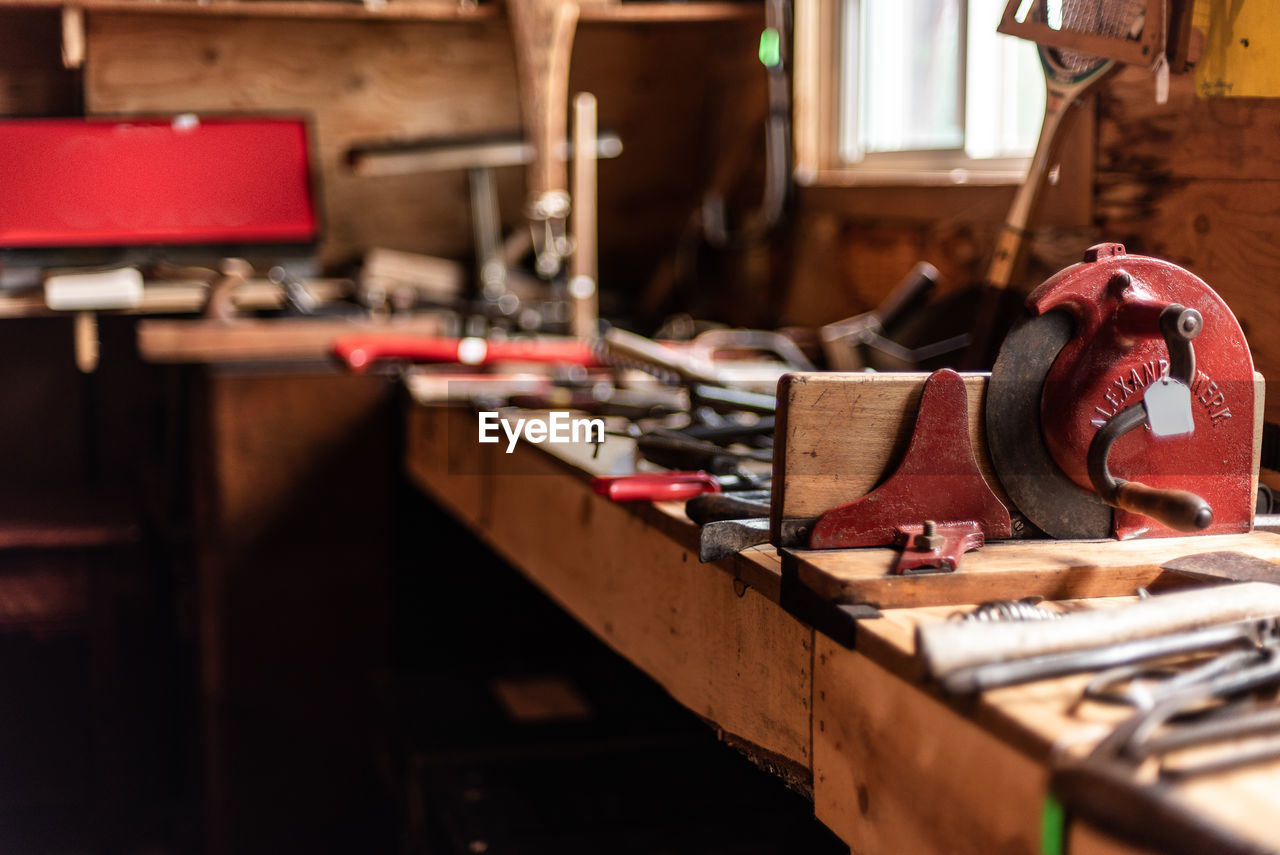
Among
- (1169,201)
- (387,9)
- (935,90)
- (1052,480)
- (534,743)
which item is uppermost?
(387,9)

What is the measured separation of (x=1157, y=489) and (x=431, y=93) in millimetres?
2354

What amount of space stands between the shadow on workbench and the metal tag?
0.85 meters

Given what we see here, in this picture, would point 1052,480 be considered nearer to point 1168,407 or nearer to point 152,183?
point 1168,407

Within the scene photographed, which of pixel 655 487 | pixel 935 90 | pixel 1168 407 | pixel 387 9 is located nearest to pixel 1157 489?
pixel 1168 407

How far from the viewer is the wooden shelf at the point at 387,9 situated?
8.12ft

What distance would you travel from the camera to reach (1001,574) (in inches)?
33.5

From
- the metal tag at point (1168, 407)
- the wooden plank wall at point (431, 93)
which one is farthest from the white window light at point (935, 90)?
the metal tag at point (1168, 407)

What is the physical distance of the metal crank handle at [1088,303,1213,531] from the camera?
80 cm

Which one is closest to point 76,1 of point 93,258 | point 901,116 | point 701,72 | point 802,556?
point 93,258

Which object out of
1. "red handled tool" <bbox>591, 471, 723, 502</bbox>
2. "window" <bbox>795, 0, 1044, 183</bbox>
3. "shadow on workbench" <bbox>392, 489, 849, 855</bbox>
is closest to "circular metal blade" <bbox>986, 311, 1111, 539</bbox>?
"red handled tool" <bbox>591, 471, 723, 502</bbox>

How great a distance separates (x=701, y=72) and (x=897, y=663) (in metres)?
2.53

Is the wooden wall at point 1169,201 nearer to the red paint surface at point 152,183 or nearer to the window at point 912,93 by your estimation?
the window at point 912,93

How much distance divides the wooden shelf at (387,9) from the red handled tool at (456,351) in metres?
0.83

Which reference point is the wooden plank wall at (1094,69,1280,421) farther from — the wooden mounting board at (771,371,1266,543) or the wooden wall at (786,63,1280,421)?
the wooden mounting board at (771,371,1266,543)
